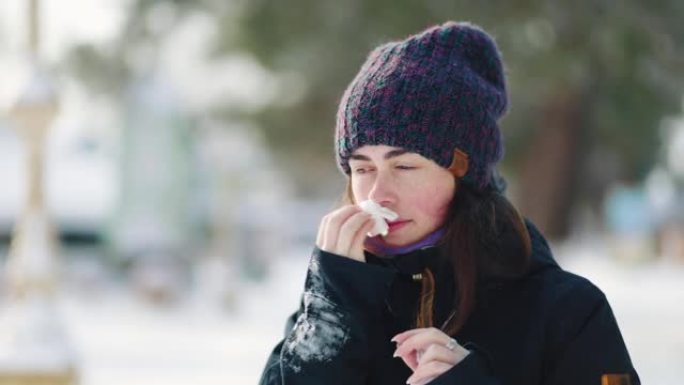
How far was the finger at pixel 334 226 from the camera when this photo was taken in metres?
1.72

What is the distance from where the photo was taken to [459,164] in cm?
180

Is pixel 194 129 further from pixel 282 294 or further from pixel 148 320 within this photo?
pixel 282 294

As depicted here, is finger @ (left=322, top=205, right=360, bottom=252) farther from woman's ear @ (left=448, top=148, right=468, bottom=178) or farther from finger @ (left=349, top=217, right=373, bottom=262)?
woman's ear @ (left=448, top=148, right=468, bottom=178)

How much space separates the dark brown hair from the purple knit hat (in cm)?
6

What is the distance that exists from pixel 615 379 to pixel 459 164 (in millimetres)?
421

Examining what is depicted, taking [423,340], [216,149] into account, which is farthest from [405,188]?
[216,149]

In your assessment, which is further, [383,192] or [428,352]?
[383,192]

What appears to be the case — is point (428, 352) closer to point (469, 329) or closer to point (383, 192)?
point (469, 329)

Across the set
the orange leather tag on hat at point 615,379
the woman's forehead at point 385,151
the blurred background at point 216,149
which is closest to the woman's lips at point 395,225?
the woman's forehead at point 385,151

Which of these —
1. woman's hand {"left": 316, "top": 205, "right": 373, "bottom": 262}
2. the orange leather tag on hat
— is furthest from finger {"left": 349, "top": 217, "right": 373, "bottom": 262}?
the orange leather tag on hat

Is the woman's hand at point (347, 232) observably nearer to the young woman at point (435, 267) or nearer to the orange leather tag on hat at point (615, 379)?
the young woman at point (435, 267)

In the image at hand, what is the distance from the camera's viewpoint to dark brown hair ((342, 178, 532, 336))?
1724 millimetres

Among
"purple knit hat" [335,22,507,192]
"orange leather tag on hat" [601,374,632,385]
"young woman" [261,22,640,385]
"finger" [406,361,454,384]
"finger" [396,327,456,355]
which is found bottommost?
"orange leather tag on hat" [601,374,632,385]

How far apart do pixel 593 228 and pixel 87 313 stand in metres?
29.5
